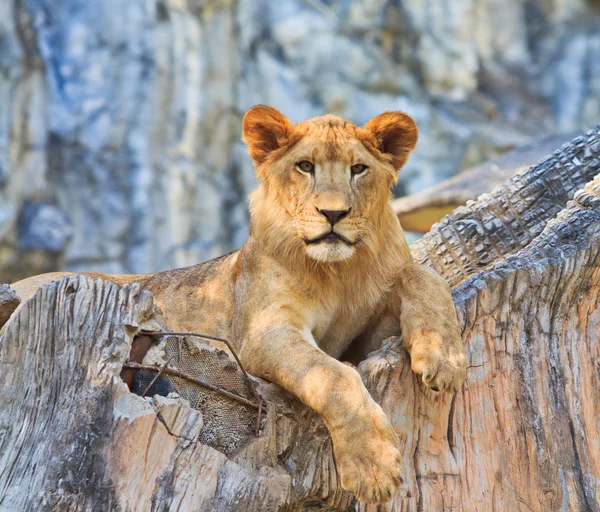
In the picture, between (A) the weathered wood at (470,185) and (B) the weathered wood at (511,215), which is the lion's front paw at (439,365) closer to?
(B) the weathered wood at (511,215)

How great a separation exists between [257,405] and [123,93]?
9.26 metres

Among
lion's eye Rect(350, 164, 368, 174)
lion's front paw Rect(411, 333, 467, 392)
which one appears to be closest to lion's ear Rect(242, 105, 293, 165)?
lion's eye Rect(350, 164, 368, 174)

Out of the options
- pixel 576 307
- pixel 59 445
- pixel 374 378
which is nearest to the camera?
pixel 59 445

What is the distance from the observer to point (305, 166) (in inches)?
137

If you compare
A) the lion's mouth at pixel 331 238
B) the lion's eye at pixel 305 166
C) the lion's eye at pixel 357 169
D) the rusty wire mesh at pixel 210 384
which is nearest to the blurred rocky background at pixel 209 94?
the lion's eye at pixel 305 166

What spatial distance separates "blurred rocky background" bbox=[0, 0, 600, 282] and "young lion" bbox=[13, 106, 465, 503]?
24.3 feet

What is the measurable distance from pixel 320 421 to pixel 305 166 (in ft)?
3.83

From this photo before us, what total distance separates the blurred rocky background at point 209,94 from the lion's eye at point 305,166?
7592 millimetres

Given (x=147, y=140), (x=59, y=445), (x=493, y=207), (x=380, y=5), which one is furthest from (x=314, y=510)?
(x=380, y=5)

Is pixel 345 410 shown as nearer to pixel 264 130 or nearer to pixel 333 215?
pixel 333 215

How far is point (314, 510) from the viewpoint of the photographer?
2.62 metres

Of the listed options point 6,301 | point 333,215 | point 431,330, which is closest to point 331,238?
point 333,215

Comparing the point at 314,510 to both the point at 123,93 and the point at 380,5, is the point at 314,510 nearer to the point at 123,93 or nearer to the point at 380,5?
the point at 123,93

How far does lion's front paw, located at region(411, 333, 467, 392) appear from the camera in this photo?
107 inches
